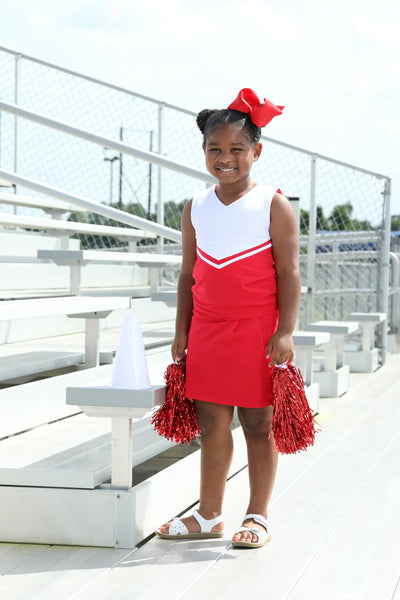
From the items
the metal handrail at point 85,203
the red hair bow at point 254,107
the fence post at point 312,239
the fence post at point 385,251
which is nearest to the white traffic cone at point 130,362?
the red hair bow at point 254,107

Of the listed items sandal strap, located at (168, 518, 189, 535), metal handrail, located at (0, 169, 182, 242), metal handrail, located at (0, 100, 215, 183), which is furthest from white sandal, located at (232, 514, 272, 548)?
metal handrail, located at (0, 169, 182, 242)

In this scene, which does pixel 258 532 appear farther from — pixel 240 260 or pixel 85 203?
pixel 85 203

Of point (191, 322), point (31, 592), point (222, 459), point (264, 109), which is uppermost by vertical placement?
point (264, 109)

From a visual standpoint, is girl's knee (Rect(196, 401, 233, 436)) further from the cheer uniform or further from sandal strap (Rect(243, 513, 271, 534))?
sandal strap (Rect(243, 513, 271, 534))

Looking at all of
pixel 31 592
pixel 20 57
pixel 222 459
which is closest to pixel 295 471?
pixel 222 459

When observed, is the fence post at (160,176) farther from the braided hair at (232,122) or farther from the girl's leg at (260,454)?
the girl's leg at (260,454)

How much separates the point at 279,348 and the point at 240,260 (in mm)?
237

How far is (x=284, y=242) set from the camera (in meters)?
2.06

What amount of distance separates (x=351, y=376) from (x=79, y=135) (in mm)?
2793

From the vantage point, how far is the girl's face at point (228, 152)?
2064 mm

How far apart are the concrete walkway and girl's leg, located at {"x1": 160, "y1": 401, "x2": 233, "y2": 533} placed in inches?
2.9

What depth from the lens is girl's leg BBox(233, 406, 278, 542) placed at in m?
2.14

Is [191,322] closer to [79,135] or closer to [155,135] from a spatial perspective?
[79,135]

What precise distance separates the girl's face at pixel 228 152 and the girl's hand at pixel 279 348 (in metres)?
0.41
